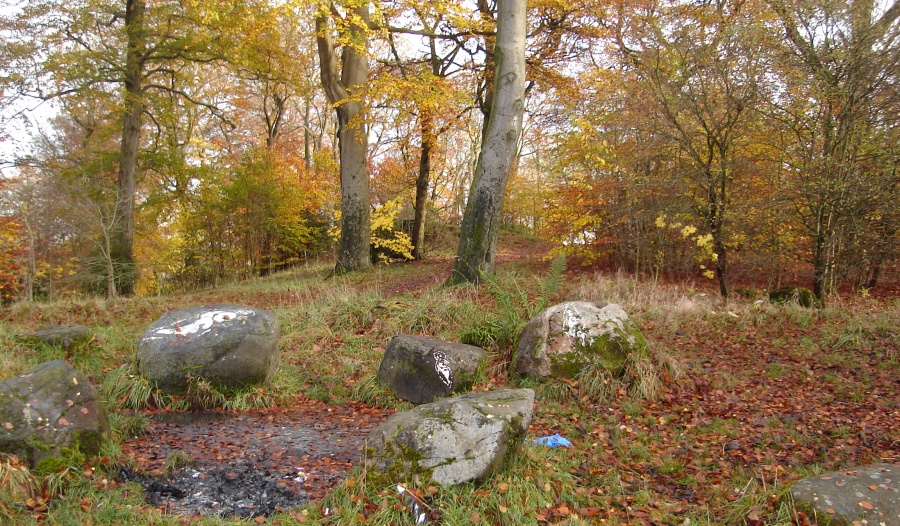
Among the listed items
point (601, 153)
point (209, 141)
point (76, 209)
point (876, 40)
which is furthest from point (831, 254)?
point (209, 141)

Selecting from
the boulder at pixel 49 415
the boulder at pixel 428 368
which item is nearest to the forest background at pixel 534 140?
the boulder at pixel 428 368

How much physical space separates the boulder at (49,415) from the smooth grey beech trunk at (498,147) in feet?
20.5

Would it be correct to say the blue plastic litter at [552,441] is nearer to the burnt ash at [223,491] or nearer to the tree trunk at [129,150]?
the burnt ash at [223,491]

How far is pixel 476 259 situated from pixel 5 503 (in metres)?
7.26

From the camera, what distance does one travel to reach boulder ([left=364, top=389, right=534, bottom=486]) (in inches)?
145

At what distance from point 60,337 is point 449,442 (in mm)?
5624

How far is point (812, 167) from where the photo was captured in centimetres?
801

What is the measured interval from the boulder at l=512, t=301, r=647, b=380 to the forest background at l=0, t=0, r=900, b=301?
170 inches

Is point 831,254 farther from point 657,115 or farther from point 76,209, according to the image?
point 76,209

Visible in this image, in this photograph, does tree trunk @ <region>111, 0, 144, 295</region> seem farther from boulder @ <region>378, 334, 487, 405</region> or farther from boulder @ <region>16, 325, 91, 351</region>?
boulder @ <region>378, 334, 487, 405</region>

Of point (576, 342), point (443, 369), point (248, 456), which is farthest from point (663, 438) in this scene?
point (248, 456)

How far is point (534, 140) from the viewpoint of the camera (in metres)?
23.5

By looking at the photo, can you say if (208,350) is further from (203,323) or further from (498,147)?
(498,147)

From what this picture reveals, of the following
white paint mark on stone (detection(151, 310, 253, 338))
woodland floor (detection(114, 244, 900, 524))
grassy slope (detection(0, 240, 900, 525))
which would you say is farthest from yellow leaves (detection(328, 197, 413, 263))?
woodland floor (detection(114, 244, 900, 524))
